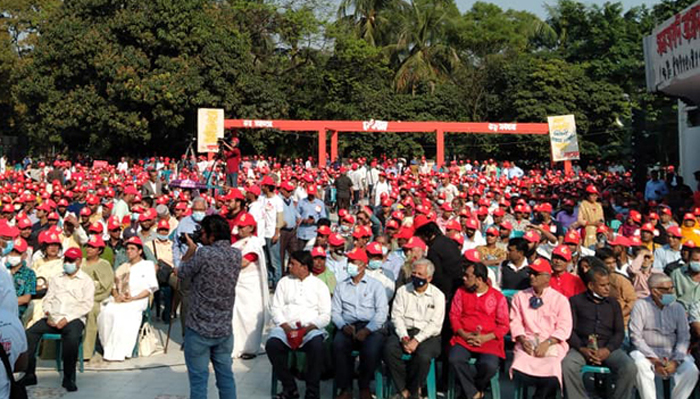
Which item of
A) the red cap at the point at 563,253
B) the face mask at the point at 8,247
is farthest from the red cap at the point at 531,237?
the face mask at the point at 8,247

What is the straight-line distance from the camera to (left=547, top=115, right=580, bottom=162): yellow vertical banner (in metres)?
27.0

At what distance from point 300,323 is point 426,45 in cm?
4038

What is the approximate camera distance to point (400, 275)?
301 inches

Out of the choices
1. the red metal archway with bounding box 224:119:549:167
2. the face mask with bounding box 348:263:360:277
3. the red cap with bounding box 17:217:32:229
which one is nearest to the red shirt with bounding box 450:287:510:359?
the face mask with bounding box 348:263:360:277

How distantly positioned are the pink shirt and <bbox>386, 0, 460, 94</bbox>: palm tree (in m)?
37.3

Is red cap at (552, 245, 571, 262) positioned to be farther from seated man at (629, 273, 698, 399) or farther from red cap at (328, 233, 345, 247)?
red cap at (328, 233, 345, 247)

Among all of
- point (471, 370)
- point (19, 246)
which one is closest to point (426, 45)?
point (19, 246)

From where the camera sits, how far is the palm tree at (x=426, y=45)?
44.0 metres

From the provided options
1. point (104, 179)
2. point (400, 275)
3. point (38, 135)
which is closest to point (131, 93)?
point (38, 135)

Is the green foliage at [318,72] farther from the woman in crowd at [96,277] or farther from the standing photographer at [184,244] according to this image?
the woman in crowd at [96,277]

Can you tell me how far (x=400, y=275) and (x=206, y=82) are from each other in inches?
1123

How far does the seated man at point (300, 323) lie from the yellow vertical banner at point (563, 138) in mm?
21585

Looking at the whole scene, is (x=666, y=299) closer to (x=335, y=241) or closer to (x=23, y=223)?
(x=335, y=241)

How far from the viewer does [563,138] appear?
27078mm
